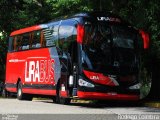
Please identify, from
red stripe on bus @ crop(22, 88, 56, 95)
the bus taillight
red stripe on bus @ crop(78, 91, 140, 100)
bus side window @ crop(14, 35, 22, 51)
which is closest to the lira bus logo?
red stripe on bus @ crop(22, 88, 56, 95)

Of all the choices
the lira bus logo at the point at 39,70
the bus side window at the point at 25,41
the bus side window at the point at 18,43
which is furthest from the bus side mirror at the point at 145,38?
the bus side window at the point at 18,43

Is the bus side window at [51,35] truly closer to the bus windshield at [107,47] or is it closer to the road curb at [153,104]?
the bus windshield at [107,47]

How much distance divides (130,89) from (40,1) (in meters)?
14.8

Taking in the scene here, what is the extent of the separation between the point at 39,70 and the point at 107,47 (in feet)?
17.6

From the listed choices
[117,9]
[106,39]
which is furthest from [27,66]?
[106,39]

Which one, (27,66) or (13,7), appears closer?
(27,66)

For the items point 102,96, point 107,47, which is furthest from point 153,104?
point 107,47

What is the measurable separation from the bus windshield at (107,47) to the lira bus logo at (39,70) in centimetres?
334

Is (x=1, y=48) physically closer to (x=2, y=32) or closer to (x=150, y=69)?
(x=2, y=32)

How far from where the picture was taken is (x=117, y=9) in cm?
2620

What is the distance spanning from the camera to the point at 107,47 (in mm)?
21656

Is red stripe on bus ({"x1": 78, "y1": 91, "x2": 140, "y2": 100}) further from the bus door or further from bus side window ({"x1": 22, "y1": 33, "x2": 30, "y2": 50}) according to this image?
bus side window ({"x1": 22, "y1": 33, "x2": 30, "y2": 50})

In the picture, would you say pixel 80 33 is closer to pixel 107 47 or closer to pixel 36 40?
pixel 107 47

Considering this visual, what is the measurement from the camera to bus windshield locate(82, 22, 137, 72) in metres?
21.4
